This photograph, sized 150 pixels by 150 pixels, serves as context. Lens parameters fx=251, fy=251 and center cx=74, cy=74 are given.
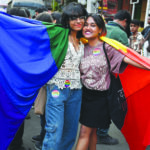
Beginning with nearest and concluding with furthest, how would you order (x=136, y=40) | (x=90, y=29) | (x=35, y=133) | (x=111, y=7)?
(x=90, y=29), (x=35, y=133), (x=136, y=40), (x=111, y=7)

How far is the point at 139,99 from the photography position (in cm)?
303

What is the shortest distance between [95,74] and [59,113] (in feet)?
1.86

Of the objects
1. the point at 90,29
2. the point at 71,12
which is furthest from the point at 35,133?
the point at 71,12

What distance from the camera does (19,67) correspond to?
251 centimetres

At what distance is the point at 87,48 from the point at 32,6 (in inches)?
685

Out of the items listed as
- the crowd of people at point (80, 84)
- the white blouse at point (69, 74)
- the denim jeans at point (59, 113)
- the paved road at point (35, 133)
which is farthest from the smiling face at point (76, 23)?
the paved road at point (35, 133)

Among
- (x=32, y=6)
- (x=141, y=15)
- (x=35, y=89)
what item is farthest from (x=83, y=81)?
(x=32, y=6)

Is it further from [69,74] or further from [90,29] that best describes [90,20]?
[69,74]

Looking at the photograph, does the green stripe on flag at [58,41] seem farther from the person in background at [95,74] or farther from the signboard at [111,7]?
the signboard at [111,7]

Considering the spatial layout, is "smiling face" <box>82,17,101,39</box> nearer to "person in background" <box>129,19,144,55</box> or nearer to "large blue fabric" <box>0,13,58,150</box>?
"large blue fabric" <box>0,13,58,150</box>

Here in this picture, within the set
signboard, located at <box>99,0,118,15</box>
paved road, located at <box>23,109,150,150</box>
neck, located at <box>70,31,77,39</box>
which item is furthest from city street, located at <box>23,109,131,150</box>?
signboard, located at <box>99,0,118,15</box>

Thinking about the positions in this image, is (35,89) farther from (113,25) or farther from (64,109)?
(113,25)

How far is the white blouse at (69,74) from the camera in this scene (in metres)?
2.60

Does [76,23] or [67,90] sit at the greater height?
[76,23]
